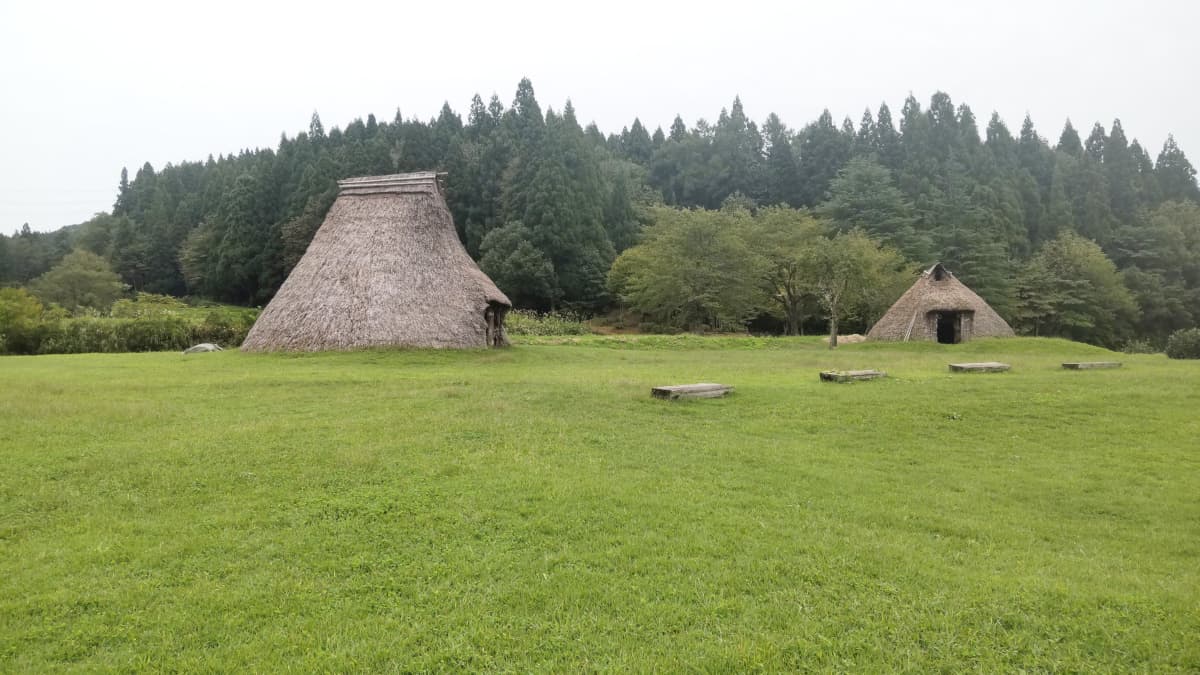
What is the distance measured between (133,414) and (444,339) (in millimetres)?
12325

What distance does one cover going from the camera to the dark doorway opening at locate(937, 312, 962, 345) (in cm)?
3262

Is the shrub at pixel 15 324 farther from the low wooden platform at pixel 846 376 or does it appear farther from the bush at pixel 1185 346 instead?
the bush at pixel 1185 346

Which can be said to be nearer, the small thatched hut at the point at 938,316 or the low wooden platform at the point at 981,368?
the low wooden platform at the point at 981,368

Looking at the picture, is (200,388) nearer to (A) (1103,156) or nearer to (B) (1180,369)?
Result: (B) (1180,369)

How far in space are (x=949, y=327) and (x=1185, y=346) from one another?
9986 mm

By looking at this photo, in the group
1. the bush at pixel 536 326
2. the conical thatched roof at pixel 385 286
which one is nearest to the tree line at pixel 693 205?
the bush at pixel 536 326

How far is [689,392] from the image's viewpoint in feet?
41.2

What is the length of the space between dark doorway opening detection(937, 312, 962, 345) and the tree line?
13.3 metres

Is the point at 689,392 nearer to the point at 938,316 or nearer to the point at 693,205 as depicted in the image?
the point at 938,316

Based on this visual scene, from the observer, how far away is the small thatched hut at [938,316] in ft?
107

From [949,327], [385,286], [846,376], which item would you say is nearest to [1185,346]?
[949,327]

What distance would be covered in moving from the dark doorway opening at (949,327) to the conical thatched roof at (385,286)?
76.1ft

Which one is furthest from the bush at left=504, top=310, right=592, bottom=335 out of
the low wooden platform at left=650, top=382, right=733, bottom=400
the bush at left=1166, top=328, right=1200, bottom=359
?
the bush at left=1166, top=328, right=1200, bottom=359

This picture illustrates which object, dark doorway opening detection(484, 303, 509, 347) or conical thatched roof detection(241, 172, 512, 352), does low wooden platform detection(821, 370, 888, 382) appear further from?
dark doorway opening detection(484, 303, 509, 347)
